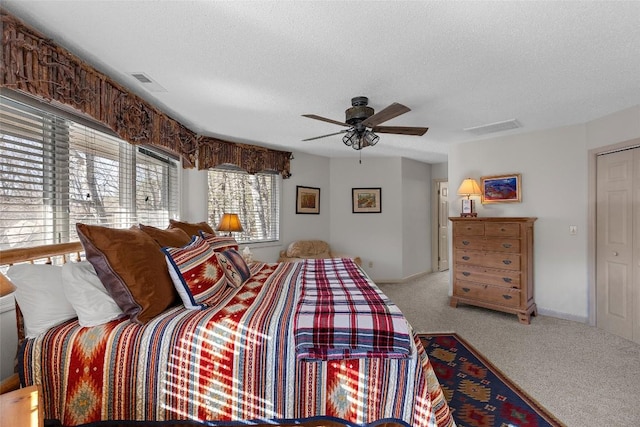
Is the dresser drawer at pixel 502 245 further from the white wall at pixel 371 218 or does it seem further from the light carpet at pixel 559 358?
the white wall at pixel 371 218

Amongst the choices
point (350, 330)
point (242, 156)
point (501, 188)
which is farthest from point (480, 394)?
point (242, 156)

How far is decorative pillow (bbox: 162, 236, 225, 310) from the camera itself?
5.53 ft

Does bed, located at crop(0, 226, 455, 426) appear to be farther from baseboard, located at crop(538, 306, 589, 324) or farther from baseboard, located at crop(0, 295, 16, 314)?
baseboard, located at crop(538, 306, 589, 324)

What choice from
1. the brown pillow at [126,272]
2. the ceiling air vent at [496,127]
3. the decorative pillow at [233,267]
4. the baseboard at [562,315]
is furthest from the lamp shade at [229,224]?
the baseboard at [562,315]

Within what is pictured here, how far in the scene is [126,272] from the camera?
154cm

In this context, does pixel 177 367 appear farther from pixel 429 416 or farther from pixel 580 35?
pixel 580 35

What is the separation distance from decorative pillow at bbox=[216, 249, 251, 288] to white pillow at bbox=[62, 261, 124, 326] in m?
0.68

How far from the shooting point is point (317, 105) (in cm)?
283

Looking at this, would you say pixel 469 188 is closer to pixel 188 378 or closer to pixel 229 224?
pixel 229 224

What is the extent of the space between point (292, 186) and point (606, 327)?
4.33 metres

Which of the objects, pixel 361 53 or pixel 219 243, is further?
pixel 219 243

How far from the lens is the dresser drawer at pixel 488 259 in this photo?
11.5 feet

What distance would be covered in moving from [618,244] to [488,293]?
1.35m

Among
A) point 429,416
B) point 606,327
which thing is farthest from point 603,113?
point 429,416
